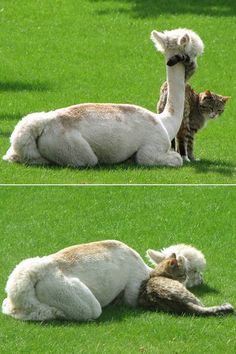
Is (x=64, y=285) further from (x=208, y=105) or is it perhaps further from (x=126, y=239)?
(x=126, y=239)

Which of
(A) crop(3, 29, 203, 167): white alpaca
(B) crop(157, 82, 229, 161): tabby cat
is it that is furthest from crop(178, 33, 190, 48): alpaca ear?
(B) crop(157, 82, 229, 161): tabby cat

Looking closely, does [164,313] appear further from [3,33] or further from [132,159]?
[3,33]

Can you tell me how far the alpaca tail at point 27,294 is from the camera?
12.5 metres

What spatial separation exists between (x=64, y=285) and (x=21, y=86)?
1292 centimetres

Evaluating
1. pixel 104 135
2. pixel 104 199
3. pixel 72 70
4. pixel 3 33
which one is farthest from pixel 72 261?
pixel 3 33

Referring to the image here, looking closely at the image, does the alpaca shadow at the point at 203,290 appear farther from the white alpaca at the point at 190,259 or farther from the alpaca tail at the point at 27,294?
the alpaca tail at the point at 27,294

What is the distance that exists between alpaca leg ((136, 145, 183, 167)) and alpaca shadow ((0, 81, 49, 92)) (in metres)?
9.44

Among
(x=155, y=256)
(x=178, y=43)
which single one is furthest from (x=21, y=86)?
(x=155, y=256)

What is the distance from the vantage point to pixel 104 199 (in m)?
19.6

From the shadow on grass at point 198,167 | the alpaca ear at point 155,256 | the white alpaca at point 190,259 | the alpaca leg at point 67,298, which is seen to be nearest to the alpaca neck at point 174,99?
the shadow on grass at point 198,167

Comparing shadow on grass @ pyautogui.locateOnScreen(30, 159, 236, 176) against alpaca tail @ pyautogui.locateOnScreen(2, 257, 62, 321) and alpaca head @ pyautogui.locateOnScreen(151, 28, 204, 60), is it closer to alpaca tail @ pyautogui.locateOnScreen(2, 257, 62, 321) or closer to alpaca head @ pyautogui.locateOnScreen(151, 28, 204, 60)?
alpaca head @ pyautogui.locateOnScreen(151, 28, 204, 60)

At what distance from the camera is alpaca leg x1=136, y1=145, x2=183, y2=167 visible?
1525 centimetres

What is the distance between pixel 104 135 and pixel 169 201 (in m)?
4.79

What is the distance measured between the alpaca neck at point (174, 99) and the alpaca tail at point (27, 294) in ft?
11.6
